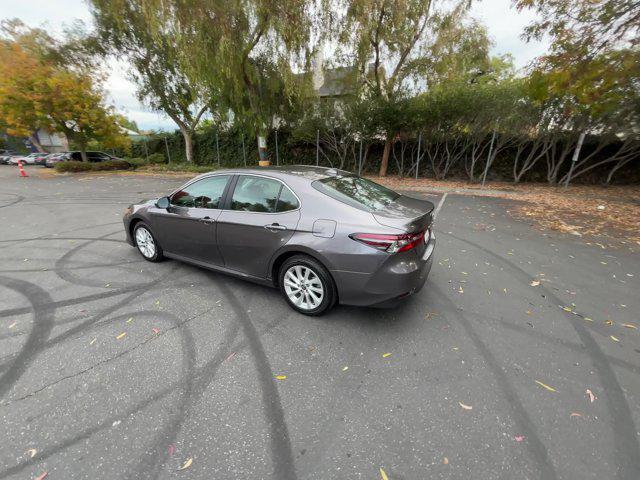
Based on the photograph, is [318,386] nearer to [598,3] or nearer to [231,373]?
[231,373]

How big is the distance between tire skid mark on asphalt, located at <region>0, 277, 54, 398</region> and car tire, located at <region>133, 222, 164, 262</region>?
1.21 meters

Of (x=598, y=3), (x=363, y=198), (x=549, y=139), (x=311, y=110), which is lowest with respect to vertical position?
(x=363, y=198)

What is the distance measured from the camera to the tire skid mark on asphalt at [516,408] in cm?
170

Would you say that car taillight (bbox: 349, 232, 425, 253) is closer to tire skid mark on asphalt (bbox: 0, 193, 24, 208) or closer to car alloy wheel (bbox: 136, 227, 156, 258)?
car alloy wheel (bbox: 136, 227, 156, 258)

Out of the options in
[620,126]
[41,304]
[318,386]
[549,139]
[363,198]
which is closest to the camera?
[318,386]

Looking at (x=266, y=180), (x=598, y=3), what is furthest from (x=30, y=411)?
(x=598, y=3)

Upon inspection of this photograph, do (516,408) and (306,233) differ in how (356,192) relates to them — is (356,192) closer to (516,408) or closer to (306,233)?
(306,233)

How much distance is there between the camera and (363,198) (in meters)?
3.12

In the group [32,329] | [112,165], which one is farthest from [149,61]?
[32,329]

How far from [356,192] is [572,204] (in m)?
9.12

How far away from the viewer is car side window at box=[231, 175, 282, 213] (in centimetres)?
319

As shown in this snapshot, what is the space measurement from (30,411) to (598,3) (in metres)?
12.3

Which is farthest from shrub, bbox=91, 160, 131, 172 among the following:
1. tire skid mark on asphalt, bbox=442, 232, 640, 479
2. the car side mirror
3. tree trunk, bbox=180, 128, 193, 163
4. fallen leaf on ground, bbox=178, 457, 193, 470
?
tire skid mark on asphalt, bbox=442, 232, 640, 479

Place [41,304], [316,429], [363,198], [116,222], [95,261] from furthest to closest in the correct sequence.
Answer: [116,222], [95,261], [41,304], [363,198], [316,429]
